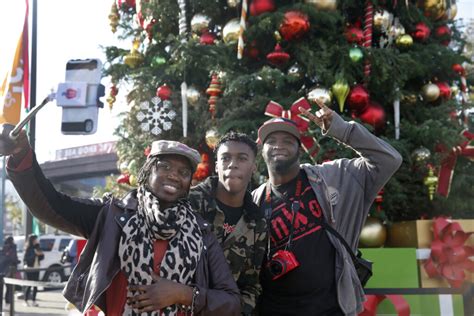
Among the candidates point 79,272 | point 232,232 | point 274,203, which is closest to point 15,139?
point 79,272

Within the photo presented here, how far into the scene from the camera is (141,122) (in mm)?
6477

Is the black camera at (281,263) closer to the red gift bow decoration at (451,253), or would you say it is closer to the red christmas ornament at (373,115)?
the red gift bow decoration at (451,253)

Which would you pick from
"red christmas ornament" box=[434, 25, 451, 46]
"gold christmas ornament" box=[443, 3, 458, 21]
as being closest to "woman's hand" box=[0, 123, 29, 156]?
"red christmas ornament" box=[434, 25, 451, 46]

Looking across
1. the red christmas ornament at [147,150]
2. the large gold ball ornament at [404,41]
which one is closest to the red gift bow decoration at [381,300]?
the red christmas ornament at [147,150]

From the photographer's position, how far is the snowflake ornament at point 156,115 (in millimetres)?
6316

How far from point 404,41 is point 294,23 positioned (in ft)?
5.05

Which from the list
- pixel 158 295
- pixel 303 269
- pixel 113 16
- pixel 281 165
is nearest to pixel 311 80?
pixel 113 16

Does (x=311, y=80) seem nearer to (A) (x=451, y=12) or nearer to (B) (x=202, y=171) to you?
(B) (x=202, y=171)

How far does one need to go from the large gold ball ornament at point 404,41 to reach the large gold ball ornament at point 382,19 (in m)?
0.21

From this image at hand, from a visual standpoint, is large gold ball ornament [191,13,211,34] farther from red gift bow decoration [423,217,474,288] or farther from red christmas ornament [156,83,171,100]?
red gift bow decoration [423,217,474,288]

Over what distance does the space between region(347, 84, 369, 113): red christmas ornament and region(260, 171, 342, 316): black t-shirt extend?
3216 mm

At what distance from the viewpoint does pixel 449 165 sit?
6434 millimetres

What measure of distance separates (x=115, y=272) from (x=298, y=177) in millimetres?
1320

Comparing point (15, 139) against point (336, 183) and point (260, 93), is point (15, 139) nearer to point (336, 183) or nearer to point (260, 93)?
point (336, 183)
